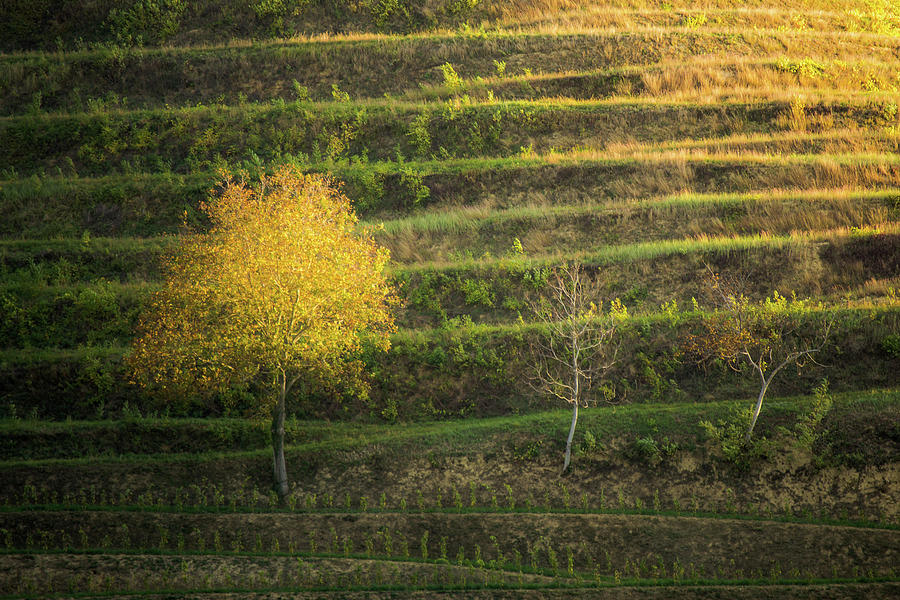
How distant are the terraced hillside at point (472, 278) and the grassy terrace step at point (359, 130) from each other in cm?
22

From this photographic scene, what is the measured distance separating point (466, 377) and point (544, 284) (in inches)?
260

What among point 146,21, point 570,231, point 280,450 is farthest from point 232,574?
point 146,21

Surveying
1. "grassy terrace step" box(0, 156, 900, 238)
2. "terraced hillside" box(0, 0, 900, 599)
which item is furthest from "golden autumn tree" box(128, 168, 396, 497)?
"grassy terrace step" box(0, 156, 900, 238)

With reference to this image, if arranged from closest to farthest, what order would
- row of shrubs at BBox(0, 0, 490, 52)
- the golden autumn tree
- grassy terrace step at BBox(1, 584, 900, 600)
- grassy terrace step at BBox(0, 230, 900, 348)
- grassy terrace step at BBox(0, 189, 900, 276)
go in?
grassy terrace step at BBox(1, 584, 900, 600), the golden autumn tree, grassy terrace step at BBox(0, 230, 900, 348), grassy terrace step at BBox(0, 189, 900, 276), row of shrubs at BBox(0, 0, 490, 52)

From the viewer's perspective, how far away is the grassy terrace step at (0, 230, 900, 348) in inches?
1361

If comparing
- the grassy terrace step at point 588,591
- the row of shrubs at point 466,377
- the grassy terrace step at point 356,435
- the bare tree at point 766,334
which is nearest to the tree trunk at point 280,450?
the grassy terrace step at point 356,435

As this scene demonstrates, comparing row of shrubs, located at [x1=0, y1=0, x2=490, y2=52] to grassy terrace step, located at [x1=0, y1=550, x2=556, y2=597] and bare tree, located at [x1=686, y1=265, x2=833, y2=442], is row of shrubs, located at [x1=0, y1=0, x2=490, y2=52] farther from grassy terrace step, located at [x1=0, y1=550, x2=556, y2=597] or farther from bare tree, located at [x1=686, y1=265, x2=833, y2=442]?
grassy terrace step, located at [x1=0, y1=550, x2=556, y2=597]

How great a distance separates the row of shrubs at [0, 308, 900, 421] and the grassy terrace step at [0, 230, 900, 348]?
211 cm

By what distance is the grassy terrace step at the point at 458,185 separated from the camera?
137 ft

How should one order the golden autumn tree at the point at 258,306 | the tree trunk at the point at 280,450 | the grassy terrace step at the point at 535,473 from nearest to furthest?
the golden autumn tree at the point at 258,306 → the grassy terrace step at the point at 535,473 → the tree trunk at the point at 280,450

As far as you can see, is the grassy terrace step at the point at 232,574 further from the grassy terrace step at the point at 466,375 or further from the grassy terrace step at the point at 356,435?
the grassy terrace step at the point at 466,375

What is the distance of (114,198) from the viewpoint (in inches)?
1752

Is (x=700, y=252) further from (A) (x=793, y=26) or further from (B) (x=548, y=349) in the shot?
(A) (x=793, y=26)

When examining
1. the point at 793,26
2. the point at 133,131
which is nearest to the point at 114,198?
the point at 133,131
